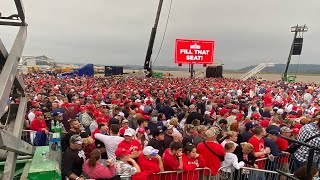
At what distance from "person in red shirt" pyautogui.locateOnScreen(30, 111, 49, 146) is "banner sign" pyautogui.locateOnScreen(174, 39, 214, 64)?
29.7m

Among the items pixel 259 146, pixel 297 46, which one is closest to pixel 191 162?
pixel 259 146

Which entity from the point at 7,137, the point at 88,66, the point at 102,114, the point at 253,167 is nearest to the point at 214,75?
the point at 88,66

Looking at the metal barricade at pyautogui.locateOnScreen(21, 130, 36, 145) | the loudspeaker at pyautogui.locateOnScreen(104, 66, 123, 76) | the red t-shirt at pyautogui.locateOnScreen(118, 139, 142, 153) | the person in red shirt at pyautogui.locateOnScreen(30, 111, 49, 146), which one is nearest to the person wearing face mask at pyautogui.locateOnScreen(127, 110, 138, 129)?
the person in red shirt at pyautogui.locateOnScreen(30, 111, 49, 146)

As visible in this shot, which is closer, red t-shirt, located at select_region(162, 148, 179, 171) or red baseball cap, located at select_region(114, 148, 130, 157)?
red baseball cap, located at select_region(114, 148, 130, 157)

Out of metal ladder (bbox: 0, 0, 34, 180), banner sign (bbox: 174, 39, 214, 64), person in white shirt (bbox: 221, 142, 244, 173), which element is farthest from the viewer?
banner sign (bbox: 174, 39, 214, 64)

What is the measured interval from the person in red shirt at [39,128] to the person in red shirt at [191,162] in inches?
160

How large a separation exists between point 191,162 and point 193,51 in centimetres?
3305

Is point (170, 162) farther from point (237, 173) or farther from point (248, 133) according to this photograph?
point (248, 133)

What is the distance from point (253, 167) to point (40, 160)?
4.26m

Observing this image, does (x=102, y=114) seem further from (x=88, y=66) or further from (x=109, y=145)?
(x=88, y=66)

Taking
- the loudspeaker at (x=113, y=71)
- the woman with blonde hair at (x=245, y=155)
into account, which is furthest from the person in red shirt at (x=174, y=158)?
the loudspeaker at (x=113, y=71)

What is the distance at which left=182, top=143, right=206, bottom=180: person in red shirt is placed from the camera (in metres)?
5.78

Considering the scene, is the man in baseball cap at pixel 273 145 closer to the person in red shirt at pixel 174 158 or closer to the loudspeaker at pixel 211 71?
the person in red shirt at pixel 174 158

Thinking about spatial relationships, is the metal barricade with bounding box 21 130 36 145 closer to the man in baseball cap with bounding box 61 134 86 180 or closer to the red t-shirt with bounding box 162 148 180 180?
the man in baseball cap with bounding box 61 134 86 180
